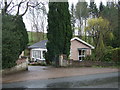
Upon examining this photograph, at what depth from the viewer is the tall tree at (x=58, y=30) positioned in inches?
829

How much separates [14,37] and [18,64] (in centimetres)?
287

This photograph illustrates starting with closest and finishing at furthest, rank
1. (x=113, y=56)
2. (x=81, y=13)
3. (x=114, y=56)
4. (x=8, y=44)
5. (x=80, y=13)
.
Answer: (x=8, y=44), (x=114, y=56), (x=113, y=56), (x=80, y=13), (x=81, y=13)

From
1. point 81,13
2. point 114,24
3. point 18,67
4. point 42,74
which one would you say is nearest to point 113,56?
point 114,24

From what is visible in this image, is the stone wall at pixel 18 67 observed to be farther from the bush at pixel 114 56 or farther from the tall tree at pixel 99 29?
the tall tree at pixel 99 29

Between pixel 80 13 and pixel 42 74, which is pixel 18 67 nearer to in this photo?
pixel 42 74

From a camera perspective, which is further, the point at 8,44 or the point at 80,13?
the point at 80,13

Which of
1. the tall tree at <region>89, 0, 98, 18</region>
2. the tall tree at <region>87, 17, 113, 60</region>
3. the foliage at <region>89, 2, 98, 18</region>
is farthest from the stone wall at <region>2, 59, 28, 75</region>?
the foliage at <region>89, 2, 98, 18</region>

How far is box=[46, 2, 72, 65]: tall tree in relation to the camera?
21.0 meters

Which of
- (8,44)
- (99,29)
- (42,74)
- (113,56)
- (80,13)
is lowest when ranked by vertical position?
(42,74)

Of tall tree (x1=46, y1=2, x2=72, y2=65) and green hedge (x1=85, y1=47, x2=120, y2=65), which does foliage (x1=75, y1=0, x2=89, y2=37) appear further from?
tall tree (x1=46, y1=2, x2=72, y2=65)

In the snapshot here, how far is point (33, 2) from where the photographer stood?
66.5 feet

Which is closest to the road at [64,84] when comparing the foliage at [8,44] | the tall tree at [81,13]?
the foliage at [8,44]

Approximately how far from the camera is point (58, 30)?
21.1 metres

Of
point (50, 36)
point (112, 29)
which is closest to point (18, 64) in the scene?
point (50, 36)
